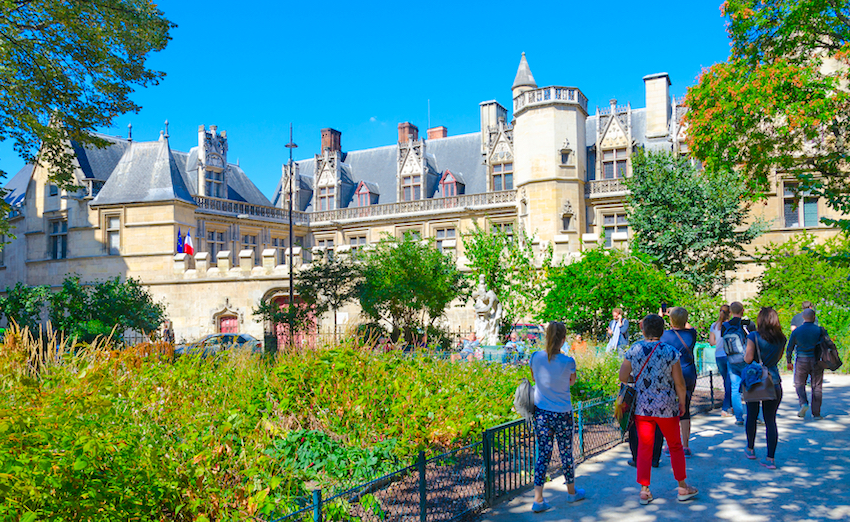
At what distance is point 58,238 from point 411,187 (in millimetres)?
15686

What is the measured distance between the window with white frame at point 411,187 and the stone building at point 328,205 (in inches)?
2.2

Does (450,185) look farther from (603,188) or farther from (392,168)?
(603,188)

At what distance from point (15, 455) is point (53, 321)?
637 inches

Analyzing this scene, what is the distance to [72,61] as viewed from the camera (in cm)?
1206

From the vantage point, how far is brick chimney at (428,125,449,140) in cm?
3394

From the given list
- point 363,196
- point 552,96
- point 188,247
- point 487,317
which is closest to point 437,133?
point 363,196

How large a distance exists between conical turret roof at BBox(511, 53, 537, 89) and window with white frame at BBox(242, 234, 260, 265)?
14070 millimetres

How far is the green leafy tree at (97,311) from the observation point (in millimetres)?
16328

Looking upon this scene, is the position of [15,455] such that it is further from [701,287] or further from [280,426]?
[701,287]

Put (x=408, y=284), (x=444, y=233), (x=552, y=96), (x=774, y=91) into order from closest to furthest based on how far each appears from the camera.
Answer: (x=774, y=91), (x=408, y=284), (x=552, y=96), (x=444, y=233)

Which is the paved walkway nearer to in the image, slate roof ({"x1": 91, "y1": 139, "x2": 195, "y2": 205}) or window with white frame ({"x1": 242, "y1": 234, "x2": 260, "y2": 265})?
slate roof ({"x1": 91, "y1": 139, "x2": 195, "y2": 205})

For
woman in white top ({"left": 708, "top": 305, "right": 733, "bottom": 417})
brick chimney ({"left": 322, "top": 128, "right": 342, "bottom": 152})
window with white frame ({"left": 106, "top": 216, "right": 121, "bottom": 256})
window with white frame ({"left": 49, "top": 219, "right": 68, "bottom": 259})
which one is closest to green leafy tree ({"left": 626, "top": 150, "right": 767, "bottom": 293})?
woman in white top ({"left": 708, "top": 305, "right": 733, "bottom": 417})

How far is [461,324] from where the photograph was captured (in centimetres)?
2067

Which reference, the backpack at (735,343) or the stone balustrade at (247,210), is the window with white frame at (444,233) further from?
the backpack at (735,343)
